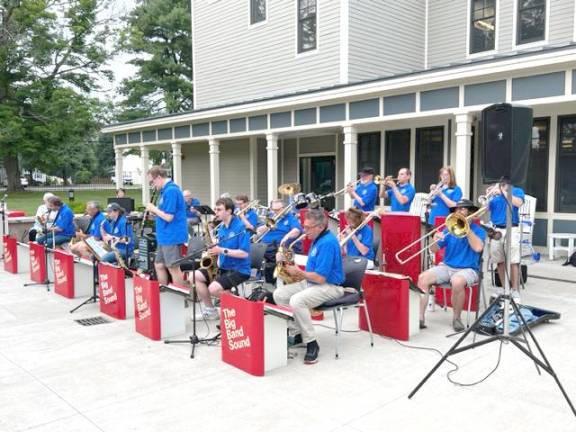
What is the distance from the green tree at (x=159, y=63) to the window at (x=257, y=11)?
1756 centimetres

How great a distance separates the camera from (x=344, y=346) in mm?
5121

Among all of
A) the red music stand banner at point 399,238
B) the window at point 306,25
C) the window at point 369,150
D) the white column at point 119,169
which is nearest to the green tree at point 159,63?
the white column at point 119,169

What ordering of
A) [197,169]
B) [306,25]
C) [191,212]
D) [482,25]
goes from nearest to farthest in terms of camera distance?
[191,212] < [482,25] < [306,25] < [197,169]

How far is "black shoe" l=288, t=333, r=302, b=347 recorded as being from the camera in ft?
16.6

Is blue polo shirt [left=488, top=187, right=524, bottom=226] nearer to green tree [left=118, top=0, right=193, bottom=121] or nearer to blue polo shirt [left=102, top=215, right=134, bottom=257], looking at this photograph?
blue polo shirt [left=102, top=215, right=134, bottom=257]

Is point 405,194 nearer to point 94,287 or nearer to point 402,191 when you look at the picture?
point 402,191

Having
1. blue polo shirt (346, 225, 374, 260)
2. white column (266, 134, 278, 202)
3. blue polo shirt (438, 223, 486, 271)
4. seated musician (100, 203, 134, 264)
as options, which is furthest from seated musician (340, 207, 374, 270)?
white column (266, 134, 278, 202)

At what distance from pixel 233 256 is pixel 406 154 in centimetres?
781

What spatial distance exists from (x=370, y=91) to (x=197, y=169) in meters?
10.2

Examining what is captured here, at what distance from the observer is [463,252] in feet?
17.9

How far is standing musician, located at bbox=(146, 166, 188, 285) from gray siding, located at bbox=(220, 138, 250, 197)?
35.7 feet

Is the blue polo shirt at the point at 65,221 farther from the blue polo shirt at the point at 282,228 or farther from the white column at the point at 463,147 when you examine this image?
the white column at the point at 463,147

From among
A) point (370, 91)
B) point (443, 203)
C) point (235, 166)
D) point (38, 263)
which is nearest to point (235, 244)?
Result: point (443, 203)

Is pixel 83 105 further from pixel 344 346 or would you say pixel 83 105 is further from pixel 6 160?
pixel 344 346
